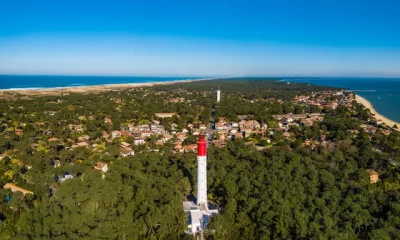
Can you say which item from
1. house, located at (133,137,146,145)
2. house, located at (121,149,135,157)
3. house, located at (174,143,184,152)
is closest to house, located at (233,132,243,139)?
house, located at (174,143,184,152)

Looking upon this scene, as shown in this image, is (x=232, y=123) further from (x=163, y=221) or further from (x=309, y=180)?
(x=163, y=221)

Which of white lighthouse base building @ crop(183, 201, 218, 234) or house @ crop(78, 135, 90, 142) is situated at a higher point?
house @ crop(78, 135, 90, 142)

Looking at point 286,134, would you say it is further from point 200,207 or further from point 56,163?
point 56,163

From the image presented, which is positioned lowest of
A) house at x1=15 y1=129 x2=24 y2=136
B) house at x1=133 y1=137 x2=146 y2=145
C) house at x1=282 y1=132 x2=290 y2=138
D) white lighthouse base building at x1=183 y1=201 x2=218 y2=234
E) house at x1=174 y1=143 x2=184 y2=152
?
white lighthouse base building at x1=183 y1=201 x2=218 y2=234

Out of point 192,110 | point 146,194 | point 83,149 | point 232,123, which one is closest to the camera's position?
point 146,194

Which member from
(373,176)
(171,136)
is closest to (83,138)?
(171,136)

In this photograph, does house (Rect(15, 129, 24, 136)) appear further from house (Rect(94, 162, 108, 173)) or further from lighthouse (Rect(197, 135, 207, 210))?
lighthouse (Rect(197, 135, 207, 210))

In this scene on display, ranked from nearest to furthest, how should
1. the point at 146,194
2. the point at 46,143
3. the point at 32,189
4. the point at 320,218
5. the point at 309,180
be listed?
the point at 320,218
the point at 146,194
the point at 309,180
the point at 32,189
the point at 46,143

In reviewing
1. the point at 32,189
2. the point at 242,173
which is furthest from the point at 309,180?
the point at 32,189
